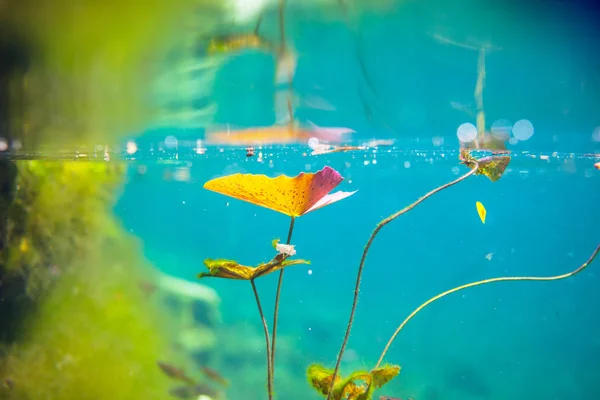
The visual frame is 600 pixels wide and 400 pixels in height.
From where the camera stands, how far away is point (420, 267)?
7.82 metres

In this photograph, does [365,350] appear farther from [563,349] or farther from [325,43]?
[325,43]

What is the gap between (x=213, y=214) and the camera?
320 inches

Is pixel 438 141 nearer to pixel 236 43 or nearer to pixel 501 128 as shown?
pixel 501 128

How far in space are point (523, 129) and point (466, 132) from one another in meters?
0.60

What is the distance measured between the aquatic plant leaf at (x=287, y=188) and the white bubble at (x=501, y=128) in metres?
2.85

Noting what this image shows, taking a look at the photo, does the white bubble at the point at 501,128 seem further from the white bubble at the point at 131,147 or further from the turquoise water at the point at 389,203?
the white bubble at the point at 131,147

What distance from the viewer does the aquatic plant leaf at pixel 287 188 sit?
6.37ft

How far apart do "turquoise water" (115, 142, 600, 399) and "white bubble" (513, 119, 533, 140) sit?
5.31 ft

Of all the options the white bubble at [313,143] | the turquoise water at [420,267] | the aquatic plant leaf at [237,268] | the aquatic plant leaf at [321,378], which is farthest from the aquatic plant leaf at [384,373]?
the turquoise water at [420,267]

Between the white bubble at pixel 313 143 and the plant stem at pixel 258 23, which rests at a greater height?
the plant stem at pixel 258 23

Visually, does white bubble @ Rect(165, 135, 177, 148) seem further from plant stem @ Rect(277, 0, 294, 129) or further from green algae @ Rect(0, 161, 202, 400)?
plant stem @ Rect(277, 0, 294, 129)

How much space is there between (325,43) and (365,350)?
5.42 metres

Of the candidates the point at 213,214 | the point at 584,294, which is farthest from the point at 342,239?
the point at 584,294

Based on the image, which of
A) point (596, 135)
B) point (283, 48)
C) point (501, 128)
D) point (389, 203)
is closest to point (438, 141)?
point (501, 128)
